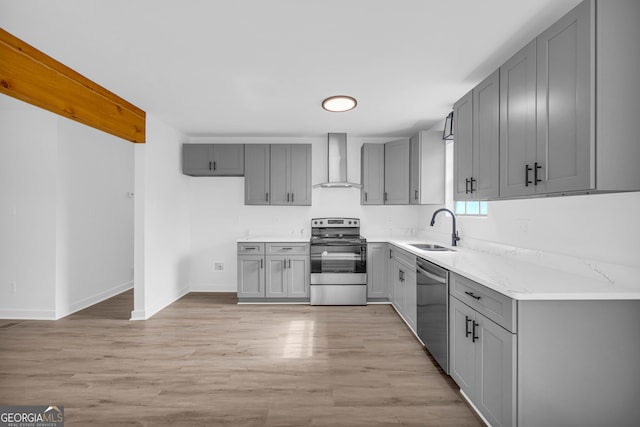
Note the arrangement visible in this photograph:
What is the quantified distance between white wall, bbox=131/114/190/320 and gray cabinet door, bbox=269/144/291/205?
4.56ft

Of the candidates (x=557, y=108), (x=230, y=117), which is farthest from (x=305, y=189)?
(x=557, y=108)

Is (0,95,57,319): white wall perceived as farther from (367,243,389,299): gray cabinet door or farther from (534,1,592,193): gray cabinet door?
(534,1,592,193): gray cabinet door

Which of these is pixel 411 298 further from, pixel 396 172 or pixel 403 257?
pixel 396 172

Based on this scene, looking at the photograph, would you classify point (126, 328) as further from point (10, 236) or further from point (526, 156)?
point (526, 156)

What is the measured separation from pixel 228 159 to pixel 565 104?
404 cm

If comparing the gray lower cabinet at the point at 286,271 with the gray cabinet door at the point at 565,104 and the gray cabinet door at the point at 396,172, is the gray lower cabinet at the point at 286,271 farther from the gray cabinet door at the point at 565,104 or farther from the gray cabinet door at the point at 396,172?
the gray cabinet door at the point at 565,104

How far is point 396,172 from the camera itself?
14.7ft

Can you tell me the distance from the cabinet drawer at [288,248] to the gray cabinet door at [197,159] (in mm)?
1491

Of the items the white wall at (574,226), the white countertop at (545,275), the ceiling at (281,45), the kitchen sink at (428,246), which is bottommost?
the kitchen sink at (428,246)

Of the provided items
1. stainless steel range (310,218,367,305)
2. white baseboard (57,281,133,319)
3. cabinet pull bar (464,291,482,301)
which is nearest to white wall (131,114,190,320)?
white baseboard (57,281,133,319)

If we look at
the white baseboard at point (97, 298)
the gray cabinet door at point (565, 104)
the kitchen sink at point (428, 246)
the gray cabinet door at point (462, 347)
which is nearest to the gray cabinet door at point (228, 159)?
the white baseboard at point (97, 298)

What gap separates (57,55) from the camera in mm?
2365

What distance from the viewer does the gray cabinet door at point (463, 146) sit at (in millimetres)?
2625

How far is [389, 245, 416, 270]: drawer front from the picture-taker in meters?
3.25
